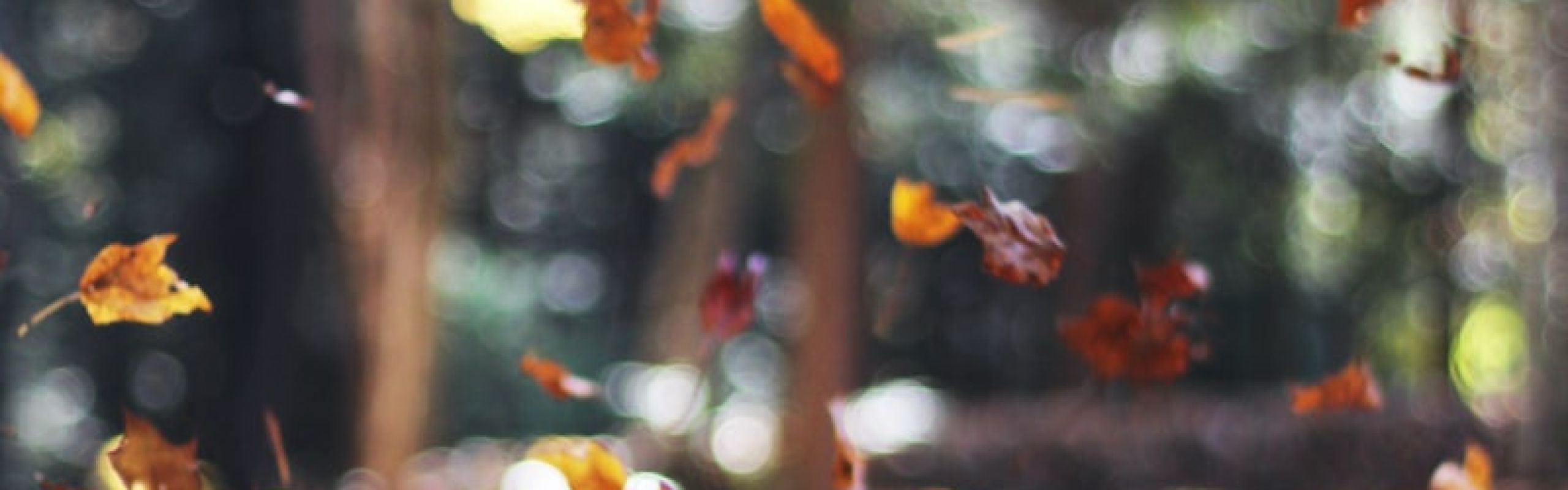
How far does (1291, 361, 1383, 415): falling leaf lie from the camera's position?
580 millimetres

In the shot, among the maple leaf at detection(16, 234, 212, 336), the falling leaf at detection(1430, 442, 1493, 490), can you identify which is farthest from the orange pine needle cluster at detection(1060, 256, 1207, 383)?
the maple leaf at detection(16, 234, 212, 336)

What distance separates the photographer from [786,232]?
411 cm

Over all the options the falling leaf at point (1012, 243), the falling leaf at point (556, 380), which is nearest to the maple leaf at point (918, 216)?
the falling leaf at point (1012, 243)

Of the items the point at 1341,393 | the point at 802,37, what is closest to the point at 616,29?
the point at 802,37

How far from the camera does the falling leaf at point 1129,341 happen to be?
59 cm

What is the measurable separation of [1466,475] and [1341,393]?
7 cm

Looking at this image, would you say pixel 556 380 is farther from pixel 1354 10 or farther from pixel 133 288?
pixel 1354 10

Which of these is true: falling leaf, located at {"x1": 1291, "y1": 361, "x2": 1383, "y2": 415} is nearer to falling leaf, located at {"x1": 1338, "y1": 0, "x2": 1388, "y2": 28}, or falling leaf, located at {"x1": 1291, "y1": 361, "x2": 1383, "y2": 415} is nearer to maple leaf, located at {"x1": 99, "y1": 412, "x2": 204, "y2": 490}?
falling leaf, located at {"x1": 1338, "y1": 0, "x2": 1388, "y2": 28}

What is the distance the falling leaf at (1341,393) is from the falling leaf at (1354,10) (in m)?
0.13

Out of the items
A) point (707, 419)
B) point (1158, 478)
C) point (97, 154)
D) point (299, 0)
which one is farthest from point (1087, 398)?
point (97, 154)

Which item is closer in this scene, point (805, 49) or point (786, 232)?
point (805, 49)

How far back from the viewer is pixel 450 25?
2.05m

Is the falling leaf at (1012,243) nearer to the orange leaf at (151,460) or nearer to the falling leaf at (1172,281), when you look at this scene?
the falling leaf at (1172,281)

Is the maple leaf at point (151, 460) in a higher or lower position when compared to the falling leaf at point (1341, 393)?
lower
